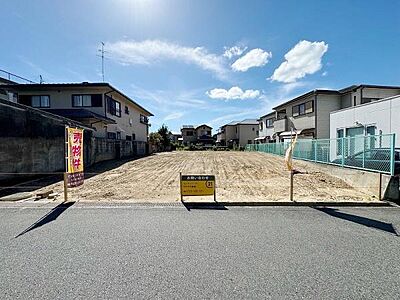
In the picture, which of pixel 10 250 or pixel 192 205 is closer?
pixel 10 250

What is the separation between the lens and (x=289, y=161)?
23.5 ft

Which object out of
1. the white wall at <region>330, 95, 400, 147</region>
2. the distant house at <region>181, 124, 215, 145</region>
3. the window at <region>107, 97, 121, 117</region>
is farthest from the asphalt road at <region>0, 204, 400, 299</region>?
the distant house at <region>181, 124, 215, 145</region>

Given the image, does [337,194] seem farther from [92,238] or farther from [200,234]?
[92,238]

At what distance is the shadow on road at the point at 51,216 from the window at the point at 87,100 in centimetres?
1617

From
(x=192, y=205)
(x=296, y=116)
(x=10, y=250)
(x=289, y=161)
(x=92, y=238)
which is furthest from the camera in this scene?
(x=296, y=116)

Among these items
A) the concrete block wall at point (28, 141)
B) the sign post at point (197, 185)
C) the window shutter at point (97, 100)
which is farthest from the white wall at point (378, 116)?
the window shutter at point (97, 100)

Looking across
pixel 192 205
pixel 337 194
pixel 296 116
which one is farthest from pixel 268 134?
pixel 192 205

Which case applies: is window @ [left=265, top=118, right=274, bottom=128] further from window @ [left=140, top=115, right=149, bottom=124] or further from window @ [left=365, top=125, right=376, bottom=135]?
window @ [left=365, top=125, right=376, bottom=135]

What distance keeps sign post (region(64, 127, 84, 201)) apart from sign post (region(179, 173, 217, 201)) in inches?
137

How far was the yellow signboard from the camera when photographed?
6660 millimetres

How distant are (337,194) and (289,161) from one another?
2070mm

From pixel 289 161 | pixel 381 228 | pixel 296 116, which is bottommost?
pixel 381 228

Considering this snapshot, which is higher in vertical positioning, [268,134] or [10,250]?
[268,134]

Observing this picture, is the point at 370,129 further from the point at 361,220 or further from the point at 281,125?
the point at 281,125
